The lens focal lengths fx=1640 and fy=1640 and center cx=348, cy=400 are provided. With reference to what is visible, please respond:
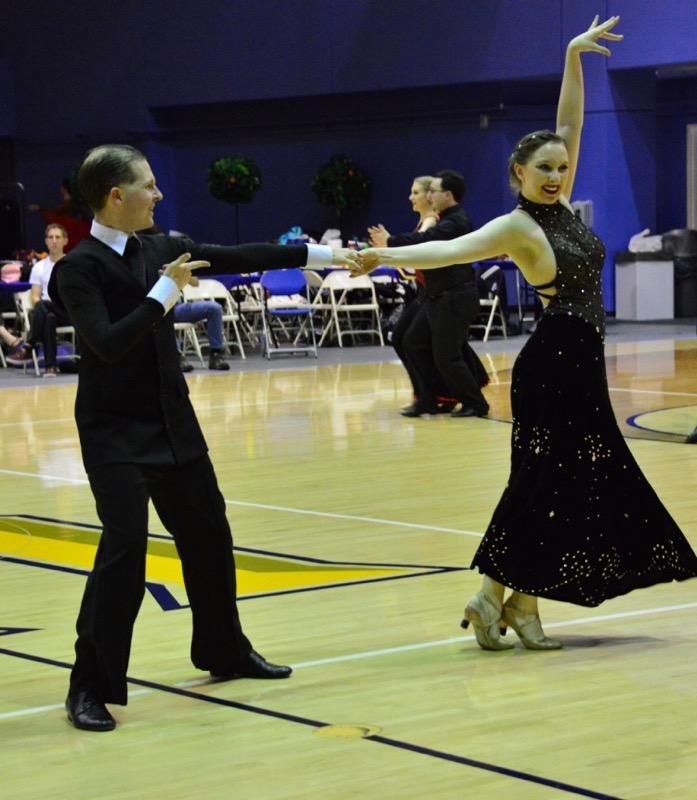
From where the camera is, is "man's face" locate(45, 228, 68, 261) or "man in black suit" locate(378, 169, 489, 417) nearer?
"man in black suit" locate(378, 169, 489, 417)

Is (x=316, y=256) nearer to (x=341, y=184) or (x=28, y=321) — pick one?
(x=28, y=321)

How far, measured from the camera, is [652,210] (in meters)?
21.4

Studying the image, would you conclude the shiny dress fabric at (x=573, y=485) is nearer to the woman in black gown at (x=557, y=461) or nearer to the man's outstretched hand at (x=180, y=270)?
the woman in black gown at (x=557, y=461)

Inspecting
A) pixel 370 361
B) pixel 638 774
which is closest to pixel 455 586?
pixel 638 774

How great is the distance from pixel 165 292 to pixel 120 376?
0.29m

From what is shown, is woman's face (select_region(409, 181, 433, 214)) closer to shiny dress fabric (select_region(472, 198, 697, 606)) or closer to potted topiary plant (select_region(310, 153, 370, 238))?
shiny dress fabric (select_region(472, 198, 697, 606))

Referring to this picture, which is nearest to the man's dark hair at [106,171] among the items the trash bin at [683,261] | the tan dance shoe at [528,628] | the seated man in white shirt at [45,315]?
the tan dance shoe at [528,628]

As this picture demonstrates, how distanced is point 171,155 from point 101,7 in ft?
8.03

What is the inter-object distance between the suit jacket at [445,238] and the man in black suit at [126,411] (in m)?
5.76

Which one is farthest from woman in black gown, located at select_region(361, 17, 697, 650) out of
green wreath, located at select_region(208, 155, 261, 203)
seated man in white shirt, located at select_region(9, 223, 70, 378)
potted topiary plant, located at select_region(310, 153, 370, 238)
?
potted topiary plant, located at select_region(310, 153, 370, 238)

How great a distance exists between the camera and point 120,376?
4438 millimetres

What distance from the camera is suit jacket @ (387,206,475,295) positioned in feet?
34.7

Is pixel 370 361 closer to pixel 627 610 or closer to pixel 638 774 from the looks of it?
pixel 627 610

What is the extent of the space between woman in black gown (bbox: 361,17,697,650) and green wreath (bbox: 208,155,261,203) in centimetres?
1752
